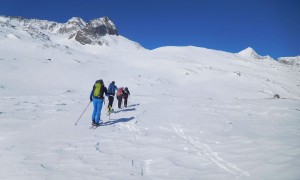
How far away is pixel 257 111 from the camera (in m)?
13.5

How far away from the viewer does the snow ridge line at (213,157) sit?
5.15 m

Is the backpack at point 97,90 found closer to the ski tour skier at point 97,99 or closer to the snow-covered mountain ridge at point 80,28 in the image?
the ski tour skier at point 97,99

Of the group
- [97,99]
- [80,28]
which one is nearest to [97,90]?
[97,99]

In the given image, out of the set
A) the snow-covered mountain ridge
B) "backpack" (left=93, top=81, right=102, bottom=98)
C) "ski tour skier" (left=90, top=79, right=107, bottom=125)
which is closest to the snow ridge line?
"ski tour skier" (left=90, top=79, right=107, bottom=125)

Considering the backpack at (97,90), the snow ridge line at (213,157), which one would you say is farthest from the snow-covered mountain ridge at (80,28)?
the snow ridge line at (213,157)

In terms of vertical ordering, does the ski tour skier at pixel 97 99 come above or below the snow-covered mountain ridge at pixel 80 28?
below

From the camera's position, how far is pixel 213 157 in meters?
6.21

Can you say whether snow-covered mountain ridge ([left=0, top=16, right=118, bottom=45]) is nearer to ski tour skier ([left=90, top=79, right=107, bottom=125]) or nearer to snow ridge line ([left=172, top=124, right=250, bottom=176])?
ski tour skier ([left=90, top=79, right=107, bottom=125])

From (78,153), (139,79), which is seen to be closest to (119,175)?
(78,153)

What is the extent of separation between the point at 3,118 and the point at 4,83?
18.3m

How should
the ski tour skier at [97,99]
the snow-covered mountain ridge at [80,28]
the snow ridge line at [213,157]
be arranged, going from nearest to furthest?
the snow ridge line at [213,157] < the ski tour skier at [97,99] < the snow-covered mountain ridge at [80,28]

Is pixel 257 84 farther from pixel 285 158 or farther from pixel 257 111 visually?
pixel 285 158

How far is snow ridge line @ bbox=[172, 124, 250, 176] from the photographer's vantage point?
5150 millimetres

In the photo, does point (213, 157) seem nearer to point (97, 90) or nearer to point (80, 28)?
point (97, 90)
